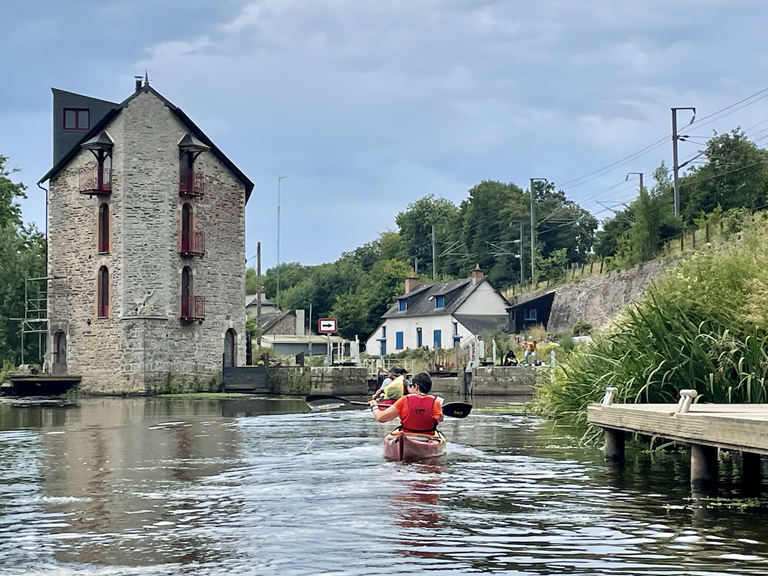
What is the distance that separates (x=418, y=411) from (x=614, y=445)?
272 cm

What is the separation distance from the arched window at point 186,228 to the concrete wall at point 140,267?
27cm

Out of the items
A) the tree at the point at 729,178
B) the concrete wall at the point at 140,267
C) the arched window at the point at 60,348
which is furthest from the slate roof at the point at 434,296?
the arched window at the point at 60,348

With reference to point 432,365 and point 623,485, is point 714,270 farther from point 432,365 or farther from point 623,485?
point 432,365

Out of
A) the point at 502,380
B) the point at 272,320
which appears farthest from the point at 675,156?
the point at 272,320

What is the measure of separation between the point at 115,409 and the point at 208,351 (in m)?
12.7

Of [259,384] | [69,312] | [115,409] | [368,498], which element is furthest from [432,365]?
[368,498]

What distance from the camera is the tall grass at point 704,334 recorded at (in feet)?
45.3

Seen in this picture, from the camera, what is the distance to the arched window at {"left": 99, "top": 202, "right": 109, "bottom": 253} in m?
45.0

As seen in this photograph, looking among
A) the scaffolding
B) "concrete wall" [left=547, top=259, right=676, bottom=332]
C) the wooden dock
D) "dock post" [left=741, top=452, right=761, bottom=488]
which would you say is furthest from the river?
"concrete wall" [left=547, top=259, right=676, bottom=332]

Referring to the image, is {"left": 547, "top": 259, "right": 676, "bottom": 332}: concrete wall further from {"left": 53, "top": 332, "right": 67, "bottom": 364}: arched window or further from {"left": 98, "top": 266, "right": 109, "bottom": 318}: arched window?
{"left": 53, "top": 332, "right": 67, "bottom": 364}: arched window

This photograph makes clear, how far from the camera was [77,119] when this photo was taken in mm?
49594

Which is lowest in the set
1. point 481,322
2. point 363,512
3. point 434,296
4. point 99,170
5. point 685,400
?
point 363,512

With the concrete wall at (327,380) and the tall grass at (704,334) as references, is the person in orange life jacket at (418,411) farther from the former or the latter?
the concrete wall at (327,380)

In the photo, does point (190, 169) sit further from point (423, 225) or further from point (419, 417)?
point (423, 225)
